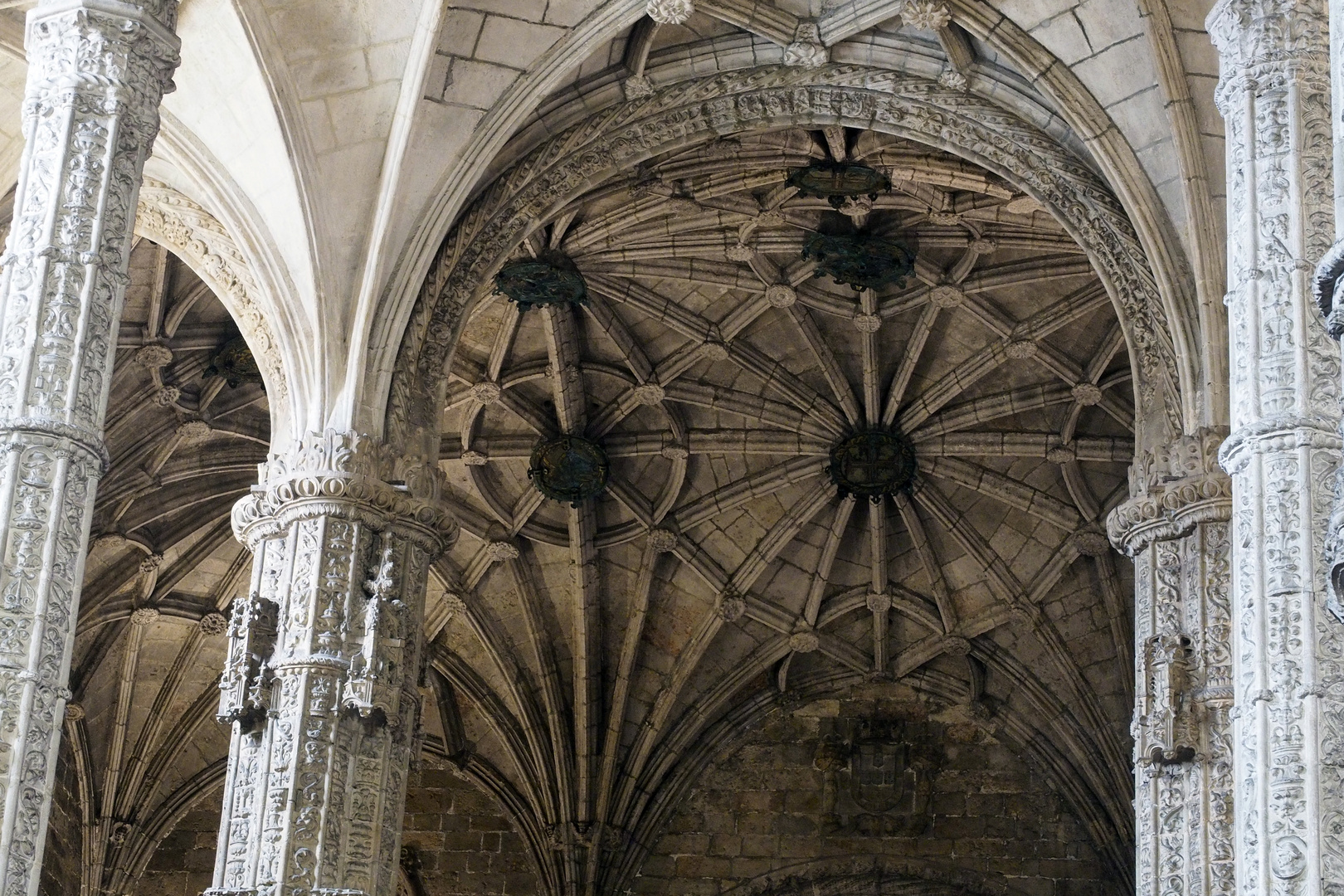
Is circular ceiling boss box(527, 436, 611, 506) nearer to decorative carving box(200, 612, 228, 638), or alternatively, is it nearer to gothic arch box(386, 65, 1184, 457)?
decorative carving box(200, 612, 228, 638)

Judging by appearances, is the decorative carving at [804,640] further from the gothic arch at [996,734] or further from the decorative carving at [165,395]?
the decorative carving at [165,395]

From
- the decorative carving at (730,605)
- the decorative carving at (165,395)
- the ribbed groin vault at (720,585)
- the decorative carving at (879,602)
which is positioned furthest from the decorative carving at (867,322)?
the decorative carving at (165,395)

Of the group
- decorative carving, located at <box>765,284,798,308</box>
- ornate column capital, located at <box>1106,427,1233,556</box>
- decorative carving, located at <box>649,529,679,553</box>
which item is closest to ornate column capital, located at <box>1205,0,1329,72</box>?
ornate column capital, located at <box>1106,427,1233,556</box>

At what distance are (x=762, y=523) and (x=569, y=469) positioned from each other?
2.36 metres

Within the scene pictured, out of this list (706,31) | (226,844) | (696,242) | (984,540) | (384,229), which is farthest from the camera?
(984,540)

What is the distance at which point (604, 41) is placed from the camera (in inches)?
610

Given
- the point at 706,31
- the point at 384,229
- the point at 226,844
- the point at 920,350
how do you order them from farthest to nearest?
the point at 920,350 < the point at 706,31 < the point at 384,229 < the point at 226,844

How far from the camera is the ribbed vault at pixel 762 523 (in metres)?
22.0

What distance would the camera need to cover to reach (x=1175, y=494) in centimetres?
1394

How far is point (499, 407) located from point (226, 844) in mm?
9806

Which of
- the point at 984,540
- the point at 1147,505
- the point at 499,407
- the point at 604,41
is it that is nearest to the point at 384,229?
the point at 604,41

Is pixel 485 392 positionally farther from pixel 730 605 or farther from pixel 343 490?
pixel 343 490

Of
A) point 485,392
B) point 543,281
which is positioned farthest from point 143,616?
point 543,281

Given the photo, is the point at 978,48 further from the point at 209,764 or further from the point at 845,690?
the point at 209,764
